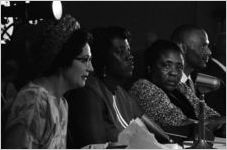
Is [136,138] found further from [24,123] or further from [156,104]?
[156,104]

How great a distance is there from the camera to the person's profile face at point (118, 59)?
2.57 meters

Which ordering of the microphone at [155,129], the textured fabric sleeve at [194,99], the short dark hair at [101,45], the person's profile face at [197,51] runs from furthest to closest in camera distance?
the person's profile face at [197,51] → the textured fabric sleeve at [194,99] → the microphone at [155,129] → the short dark hair at [101,45]

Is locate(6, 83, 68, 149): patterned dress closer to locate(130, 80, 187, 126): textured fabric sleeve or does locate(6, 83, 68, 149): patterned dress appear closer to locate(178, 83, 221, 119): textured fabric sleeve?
locate(130, 80, 187, 126): textured fabric sleeve

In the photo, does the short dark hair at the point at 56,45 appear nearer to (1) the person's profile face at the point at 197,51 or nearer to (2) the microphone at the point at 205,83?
(2) the microphone at the point at 205,83

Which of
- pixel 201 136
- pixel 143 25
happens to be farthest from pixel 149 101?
pixel 143 25

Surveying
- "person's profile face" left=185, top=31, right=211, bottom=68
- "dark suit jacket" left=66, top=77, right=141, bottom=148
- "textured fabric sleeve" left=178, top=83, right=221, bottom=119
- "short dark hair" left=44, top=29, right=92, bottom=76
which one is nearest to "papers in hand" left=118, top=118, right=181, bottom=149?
"dark suit jacket" left=66, top=77, right=141, bottom=148

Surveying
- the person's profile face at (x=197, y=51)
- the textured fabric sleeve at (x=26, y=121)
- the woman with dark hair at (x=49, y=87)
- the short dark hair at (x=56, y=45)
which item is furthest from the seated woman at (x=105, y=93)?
the person's profile face at (x=197, y=51)

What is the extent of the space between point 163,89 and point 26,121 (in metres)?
1.44

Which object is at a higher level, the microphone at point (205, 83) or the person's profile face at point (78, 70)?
the person's profile face at point (78, 70)

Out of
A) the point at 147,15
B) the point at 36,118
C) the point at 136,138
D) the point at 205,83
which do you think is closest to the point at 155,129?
the point at 205,83

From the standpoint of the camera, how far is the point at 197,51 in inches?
142

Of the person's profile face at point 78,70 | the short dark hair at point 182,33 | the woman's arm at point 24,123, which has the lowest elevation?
the short dark hair at point 182,33

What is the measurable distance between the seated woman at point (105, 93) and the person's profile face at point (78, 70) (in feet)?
0.95

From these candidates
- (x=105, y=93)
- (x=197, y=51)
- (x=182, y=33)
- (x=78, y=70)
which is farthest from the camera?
(x=182, y=33)
